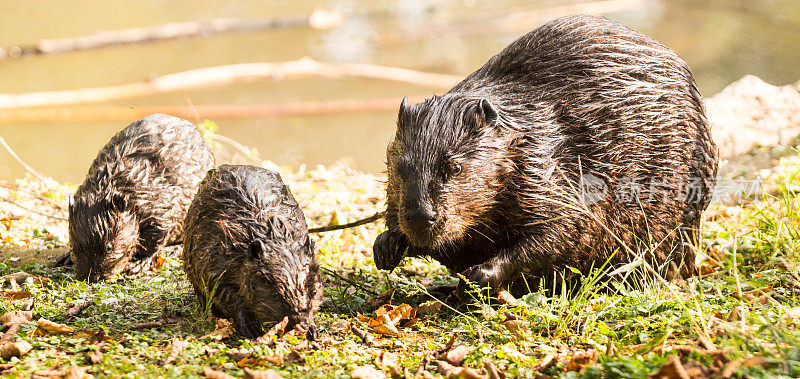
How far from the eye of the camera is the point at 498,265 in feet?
13.9

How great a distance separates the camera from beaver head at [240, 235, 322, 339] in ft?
12.6

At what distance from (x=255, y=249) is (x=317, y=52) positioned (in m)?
9.65

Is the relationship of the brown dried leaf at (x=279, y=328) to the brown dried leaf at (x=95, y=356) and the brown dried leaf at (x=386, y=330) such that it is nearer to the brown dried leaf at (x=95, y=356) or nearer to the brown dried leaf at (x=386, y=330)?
the brown dried leaf at (x=386, y=330)

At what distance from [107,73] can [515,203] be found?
9.62m

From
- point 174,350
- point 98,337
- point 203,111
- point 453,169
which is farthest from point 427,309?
point 203,111

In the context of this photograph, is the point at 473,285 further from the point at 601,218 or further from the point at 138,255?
the point at 138,255

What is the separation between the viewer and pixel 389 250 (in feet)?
14.9

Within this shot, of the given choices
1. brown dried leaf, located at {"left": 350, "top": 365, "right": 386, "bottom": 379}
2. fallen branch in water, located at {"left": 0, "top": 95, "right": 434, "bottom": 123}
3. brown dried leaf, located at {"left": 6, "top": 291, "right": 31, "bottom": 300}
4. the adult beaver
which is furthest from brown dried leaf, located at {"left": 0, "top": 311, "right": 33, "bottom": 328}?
fallen branch in water, located at {"left": 0, "top": 95, "right": 434, "bottom": 123}

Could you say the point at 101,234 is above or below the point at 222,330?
above

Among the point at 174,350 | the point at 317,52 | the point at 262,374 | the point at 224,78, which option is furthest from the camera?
the point at 317,52

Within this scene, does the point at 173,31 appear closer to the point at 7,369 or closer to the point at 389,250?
the point at 389,250

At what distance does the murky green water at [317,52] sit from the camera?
1025 cm

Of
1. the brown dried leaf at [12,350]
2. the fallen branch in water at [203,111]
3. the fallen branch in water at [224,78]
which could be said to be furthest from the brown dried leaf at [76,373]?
the fallen branch in water at [224,78]

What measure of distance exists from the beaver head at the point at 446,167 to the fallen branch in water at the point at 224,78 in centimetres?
716
